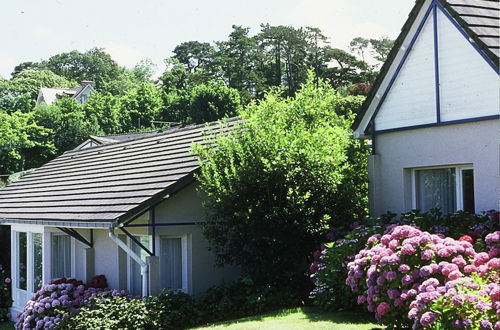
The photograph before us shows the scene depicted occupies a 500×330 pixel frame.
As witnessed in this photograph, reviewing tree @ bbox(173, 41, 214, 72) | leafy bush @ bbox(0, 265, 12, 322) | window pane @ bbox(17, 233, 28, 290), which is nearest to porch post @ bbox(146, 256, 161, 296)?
window pane @ bbox(17, 233, 28, 290)

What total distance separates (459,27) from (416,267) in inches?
196

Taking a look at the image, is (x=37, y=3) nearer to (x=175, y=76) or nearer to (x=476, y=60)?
(x=476, y=60)

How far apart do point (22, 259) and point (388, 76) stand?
12.0 meters

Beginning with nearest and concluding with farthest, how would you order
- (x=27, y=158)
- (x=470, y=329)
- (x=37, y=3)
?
(x=470, y=329) → (x=37, y=3) → (x=27, y=158)

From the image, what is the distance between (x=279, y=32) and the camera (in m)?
70.5

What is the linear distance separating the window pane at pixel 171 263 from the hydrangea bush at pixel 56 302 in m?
0.97

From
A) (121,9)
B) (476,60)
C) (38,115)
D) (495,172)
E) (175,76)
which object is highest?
(175,76)

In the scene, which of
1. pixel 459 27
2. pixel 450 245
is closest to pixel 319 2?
pixel 459 27

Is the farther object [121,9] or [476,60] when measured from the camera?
[121,9]

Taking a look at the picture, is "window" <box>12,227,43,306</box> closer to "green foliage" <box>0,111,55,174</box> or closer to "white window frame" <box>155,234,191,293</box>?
"white window frame" <box>155,234,191,293</box>

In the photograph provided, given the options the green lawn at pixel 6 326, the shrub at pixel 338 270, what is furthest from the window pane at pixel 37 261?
the shrub at pixel 338 270

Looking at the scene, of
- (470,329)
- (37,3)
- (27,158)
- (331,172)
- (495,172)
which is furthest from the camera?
(27,158)

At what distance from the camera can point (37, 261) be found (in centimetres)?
1789

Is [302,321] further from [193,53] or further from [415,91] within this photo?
[193,53]
